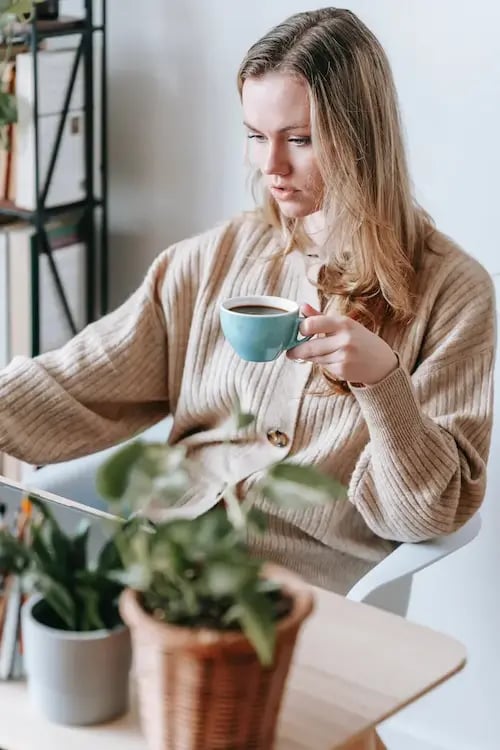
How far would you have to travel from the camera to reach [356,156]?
1618 mm

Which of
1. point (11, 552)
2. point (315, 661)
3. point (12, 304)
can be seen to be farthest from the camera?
point (12, 304)

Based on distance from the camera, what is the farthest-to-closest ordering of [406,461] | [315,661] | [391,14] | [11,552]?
[391,14] → [406,461] → [315,661] → [11,552]

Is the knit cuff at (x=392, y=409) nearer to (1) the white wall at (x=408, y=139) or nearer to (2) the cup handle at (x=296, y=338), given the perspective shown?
(2) the cup handle at (x=296, y=338)

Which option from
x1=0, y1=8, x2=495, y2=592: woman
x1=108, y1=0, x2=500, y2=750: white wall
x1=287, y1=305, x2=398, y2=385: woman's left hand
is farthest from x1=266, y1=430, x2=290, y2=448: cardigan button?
x1=108, y1=0, x2=500, y2=750: white wall

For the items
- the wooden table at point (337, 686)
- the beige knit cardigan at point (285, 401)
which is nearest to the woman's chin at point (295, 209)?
the beige knit cardigan at point (285, 401)

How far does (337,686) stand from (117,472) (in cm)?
Answer: 30

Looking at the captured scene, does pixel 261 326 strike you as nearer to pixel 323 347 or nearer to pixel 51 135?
pixel 323 347

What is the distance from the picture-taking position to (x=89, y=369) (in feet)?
5.81

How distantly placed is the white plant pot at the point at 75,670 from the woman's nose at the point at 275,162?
77 centimetres

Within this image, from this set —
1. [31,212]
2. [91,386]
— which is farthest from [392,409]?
[31,212]

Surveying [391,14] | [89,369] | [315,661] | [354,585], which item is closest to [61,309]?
[89,369]

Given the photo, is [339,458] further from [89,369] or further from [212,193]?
[212,193]

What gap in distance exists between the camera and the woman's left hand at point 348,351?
4.75 feet

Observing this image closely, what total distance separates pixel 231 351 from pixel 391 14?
0.68 metres
